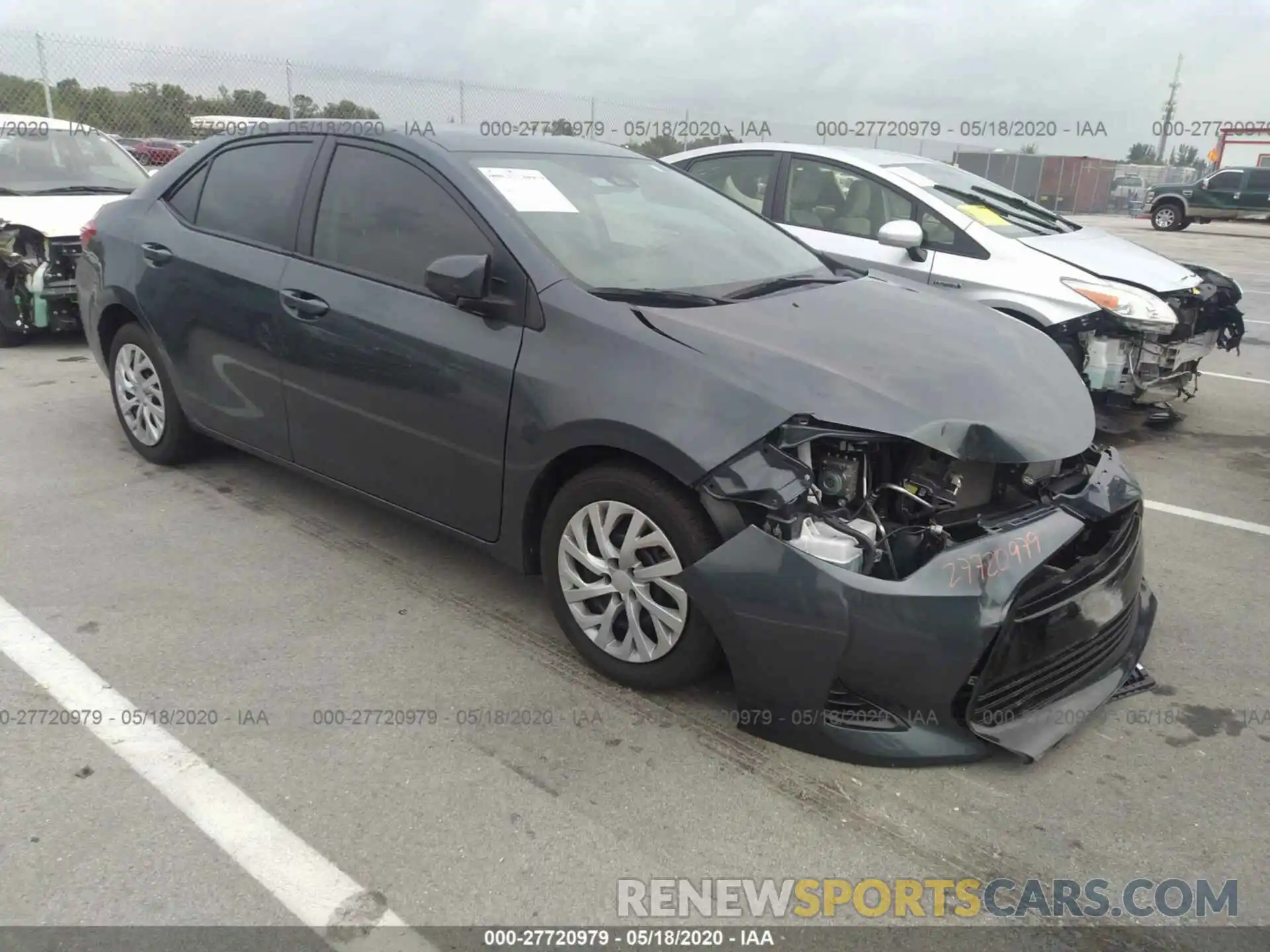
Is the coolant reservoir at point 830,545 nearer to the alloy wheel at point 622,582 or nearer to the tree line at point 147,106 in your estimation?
the alloy wheel at point 622,582

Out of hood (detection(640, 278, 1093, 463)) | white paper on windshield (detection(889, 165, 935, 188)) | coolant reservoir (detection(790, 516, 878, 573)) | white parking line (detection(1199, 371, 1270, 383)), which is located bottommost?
white parking line (detection(1199, 371, 1270, 383))

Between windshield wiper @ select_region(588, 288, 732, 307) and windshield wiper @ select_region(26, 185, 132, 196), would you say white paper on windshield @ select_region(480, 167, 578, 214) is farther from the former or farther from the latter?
windshield wiper @ select_region(26, 185, 132, 196)

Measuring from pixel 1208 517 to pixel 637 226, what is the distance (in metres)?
3.20

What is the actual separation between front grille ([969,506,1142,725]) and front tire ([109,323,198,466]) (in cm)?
383

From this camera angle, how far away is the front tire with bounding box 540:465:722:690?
2777 millimetres

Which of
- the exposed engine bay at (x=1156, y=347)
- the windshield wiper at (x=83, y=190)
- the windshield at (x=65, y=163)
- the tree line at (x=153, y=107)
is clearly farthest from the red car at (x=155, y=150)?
the exposed engine bay at (x=1156, y=347)

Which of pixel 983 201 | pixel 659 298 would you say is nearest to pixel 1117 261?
pixel 983 201

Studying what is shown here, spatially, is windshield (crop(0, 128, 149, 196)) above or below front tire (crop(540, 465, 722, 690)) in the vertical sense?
above

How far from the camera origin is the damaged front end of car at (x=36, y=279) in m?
7.14

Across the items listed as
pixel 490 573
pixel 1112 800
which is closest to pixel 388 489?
pixel 490 573

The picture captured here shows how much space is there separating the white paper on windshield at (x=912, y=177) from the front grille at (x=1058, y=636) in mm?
3711

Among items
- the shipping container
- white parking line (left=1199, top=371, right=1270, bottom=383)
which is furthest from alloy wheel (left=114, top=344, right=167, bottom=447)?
the shipping container

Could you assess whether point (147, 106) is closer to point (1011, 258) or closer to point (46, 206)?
point (46, 206)

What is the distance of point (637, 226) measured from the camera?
3639 millimetres
